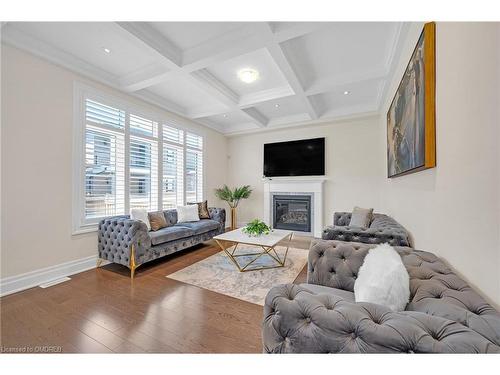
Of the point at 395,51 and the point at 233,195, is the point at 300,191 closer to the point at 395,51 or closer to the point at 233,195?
the point at 233,195

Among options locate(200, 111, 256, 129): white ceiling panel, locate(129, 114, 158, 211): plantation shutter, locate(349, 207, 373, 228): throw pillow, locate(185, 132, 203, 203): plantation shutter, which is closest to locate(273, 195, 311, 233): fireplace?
locate(349, 207, 373, 228): throw pillow

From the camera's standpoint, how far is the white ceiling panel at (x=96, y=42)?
2.25m

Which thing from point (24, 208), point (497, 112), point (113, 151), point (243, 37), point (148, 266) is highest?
point (243, 37)

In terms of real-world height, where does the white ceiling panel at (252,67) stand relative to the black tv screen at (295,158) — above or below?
above

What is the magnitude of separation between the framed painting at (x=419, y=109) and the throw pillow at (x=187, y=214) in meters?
3.63

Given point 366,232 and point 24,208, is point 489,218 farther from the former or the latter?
point 24,208

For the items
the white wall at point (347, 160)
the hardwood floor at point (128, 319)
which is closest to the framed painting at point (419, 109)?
the hardwood floor at point (128, 319)

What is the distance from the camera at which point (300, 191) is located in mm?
5207

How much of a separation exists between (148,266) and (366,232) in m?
3.06

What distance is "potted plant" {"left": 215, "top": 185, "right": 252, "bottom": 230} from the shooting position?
18.6ft

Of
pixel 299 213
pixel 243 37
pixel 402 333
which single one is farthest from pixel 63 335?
pixel 299 213

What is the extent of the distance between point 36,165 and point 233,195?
3.89 metres

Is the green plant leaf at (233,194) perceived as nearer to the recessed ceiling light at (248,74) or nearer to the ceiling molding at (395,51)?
the recessed ceiling light at (248,74)

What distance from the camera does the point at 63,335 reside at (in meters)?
1.65
